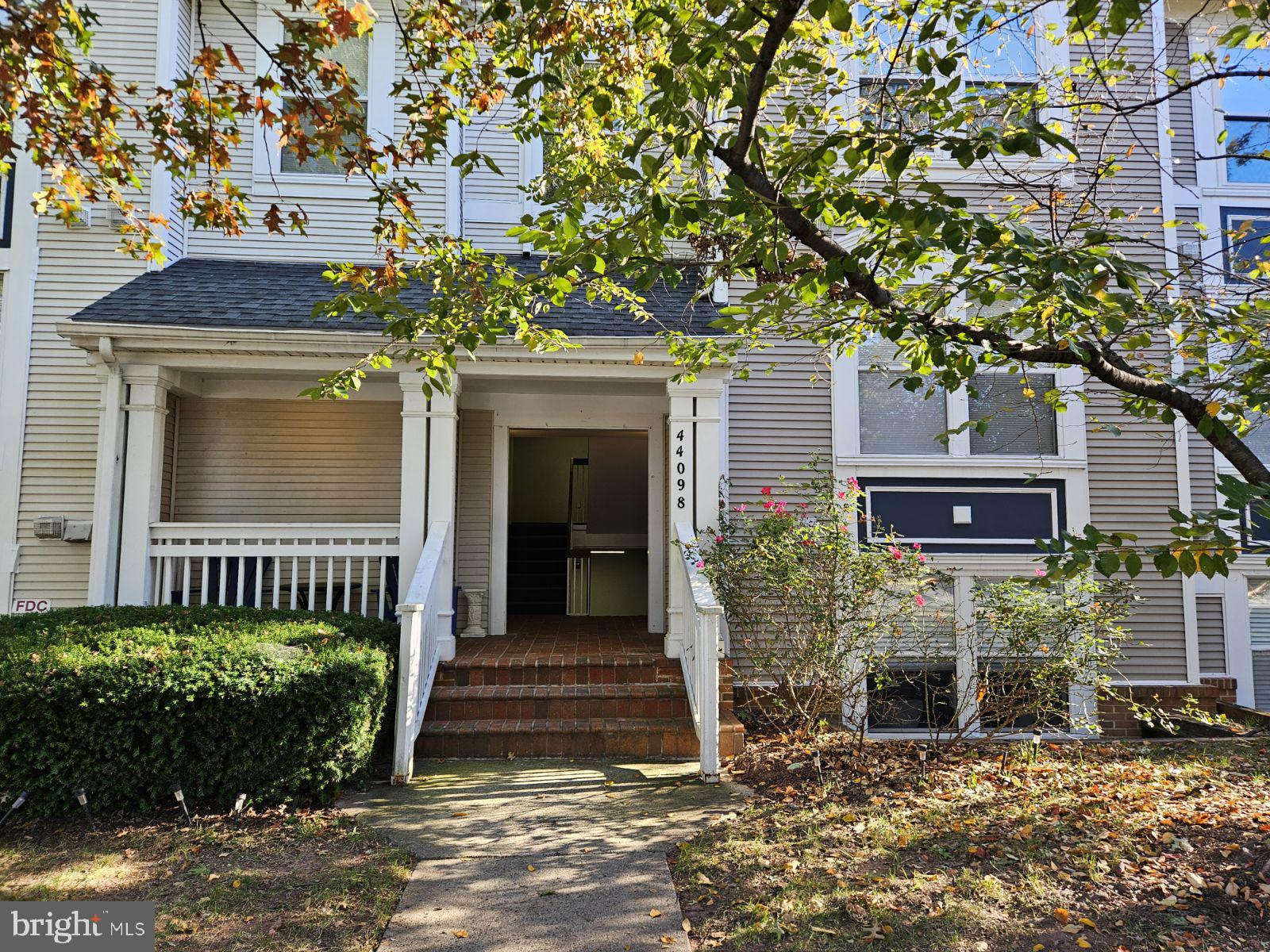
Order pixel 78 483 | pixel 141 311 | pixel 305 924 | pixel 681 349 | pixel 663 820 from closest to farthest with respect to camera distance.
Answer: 1. pixel 305 924
2. pixel 663 820
3. pixel 681 349
4. pixel 141 311
5. pixel 78 483

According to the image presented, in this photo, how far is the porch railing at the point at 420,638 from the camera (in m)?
5.13

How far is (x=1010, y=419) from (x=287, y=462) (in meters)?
7.59

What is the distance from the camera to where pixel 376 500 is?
8.15 m

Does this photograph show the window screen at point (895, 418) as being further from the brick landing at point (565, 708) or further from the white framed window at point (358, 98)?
the white framed window at point (358, 98)

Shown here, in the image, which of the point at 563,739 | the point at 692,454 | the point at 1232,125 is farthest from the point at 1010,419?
the point at 563,739

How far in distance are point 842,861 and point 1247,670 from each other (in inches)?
259

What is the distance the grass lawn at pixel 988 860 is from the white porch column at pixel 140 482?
16.4 feet

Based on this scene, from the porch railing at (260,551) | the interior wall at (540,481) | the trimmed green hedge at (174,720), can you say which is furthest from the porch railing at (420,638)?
the interior wall at (540,481)

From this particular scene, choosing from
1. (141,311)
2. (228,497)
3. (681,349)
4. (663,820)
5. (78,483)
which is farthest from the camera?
(228,497)

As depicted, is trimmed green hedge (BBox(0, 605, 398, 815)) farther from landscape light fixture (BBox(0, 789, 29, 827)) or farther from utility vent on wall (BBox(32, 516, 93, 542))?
utility vent on wall (BBox(32, 516, 93, 542))

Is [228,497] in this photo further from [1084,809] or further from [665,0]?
[1084,809]

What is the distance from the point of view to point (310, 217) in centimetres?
806

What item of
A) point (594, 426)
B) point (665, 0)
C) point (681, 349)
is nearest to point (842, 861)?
point (681, 349)

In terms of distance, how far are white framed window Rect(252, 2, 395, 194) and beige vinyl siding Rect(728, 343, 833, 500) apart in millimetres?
4642
